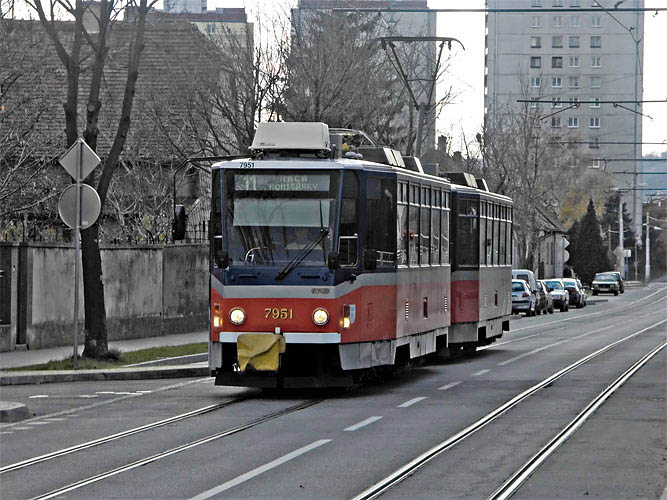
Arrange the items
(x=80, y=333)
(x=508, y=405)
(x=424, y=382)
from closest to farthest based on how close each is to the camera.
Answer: (x=508, y=405) → (x=424, y=382) → (x=80, y=333)

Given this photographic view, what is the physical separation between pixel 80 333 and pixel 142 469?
15986 millimetres

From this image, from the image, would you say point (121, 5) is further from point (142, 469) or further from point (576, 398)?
point (142, 469)

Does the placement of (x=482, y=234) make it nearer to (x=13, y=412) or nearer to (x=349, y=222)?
(x=349, y=222)

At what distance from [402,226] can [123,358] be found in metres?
6.32

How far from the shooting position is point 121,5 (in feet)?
75.4

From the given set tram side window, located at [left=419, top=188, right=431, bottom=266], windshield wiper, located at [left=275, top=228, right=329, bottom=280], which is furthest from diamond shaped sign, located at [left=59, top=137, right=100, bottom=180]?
tram side window, located at [left=419, top=188, right=431, bottom=266]

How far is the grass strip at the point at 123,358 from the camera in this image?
21297 millimetres

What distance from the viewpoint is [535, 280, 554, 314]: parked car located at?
194 ft

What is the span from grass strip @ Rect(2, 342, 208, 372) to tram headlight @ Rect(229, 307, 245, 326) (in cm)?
461

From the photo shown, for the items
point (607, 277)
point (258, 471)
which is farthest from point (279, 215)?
point (607, 277)

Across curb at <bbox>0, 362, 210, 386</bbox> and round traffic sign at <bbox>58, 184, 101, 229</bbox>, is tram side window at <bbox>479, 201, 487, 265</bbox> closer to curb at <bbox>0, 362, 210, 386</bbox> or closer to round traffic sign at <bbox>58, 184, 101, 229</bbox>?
curb at <bbox>0, 362, 210, 386</bbox>

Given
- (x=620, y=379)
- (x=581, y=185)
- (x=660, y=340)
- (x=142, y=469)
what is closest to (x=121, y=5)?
(x=620, y=379)

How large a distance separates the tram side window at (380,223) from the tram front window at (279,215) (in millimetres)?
631

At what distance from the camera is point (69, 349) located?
82.8 ft
